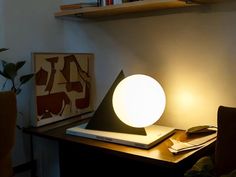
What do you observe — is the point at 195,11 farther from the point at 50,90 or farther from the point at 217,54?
the point at 50,90

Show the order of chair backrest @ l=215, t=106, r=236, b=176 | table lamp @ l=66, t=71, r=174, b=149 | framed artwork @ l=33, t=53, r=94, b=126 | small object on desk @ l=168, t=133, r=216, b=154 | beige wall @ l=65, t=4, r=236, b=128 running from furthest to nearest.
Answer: framed artwork @ l=33, t=53, r=94, b=126
beige wall @ l=65, t=4, r=236, b=128
table lamp @ l=66, t=71, r=174, b=149
small object on desk @ l=168, t=133, r=216, b=154
chair backrest @ l=215, t=106, r=236, b=176

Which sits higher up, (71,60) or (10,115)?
(71,60)

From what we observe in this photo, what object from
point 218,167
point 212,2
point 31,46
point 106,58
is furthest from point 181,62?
point 31,46

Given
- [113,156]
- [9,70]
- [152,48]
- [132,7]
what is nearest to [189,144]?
[113,156]

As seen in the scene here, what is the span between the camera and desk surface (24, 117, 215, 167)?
1.50m

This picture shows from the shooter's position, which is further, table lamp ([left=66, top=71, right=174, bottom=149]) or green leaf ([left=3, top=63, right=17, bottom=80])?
green leaf ([left=3, top=63, right=17, bottom=80])

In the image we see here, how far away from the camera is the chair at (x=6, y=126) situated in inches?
65.3

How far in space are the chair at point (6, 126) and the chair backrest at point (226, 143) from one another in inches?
38.8

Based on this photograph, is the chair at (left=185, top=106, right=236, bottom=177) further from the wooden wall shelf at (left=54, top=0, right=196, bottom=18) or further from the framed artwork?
the framed artwork

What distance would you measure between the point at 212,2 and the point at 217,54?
0.91ft

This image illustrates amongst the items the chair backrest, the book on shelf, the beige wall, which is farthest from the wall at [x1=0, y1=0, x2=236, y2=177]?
the chair backrest

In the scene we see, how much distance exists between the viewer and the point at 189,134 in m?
1.79

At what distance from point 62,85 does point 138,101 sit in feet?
2.21

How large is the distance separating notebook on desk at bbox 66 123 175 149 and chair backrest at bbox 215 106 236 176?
0.34 m
